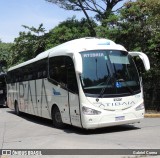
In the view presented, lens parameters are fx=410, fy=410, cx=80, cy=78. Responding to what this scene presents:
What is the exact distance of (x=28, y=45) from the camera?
31.7 m

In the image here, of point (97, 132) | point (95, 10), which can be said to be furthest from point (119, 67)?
point (95, 10)

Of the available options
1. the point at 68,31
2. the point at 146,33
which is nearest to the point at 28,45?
the point at 68,31

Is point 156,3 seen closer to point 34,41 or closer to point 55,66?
point 55,66

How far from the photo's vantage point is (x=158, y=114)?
55.5 feet

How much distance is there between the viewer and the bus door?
12.7 metres

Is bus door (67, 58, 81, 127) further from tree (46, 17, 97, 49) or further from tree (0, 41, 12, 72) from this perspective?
tree (0, 41, 12, 72)

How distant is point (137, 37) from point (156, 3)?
6.24ft

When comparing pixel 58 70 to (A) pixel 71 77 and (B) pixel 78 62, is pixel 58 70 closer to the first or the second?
(A) pixel 71 77

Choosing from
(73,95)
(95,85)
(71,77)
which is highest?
(71,77)

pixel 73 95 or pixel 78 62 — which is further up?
pixel 78 62

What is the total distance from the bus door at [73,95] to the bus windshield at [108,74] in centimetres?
48

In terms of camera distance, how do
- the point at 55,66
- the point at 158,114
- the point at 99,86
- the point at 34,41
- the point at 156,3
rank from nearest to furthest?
the point at 99,86 < the point at 55,66 < the point at 158,114 < the point at 156,3 < the point at 34,41

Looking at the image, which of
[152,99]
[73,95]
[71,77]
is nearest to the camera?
[73,95]

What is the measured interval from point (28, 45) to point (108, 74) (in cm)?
1977
